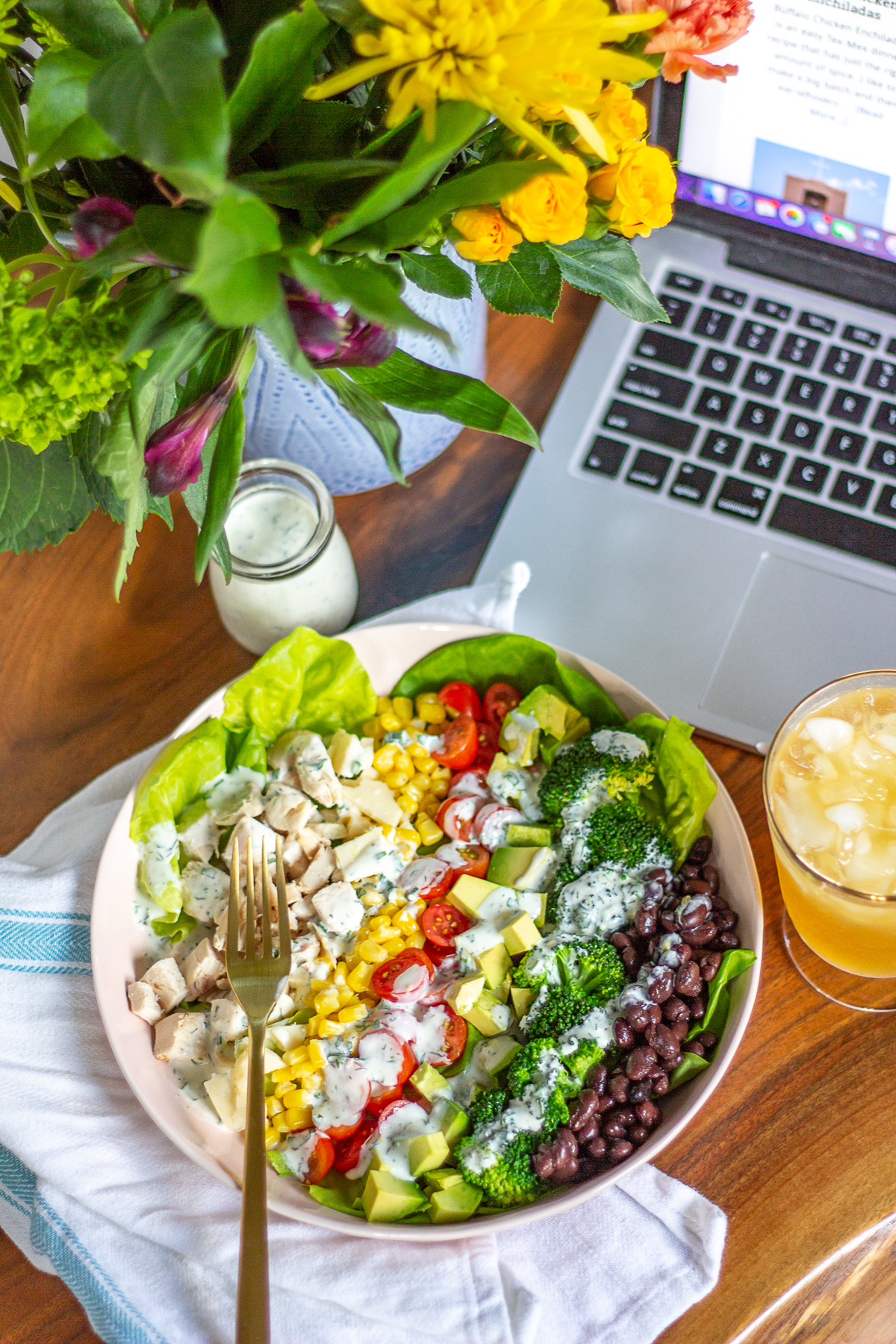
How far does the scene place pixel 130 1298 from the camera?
3.39 feet

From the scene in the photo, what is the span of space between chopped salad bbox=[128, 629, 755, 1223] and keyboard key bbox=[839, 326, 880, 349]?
531 millimetres

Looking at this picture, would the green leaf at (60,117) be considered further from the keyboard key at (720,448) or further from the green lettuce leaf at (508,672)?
the keyboard key at (720,448)

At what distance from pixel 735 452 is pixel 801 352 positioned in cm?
15

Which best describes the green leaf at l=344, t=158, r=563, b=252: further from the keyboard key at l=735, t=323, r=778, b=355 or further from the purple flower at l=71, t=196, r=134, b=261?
the keyboard key at l=735, t=323, r=778, b=355

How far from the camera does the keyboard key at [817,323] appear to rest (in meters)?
1.28

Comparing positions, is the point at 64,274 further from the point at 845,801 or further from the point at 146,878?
the point at 845,801

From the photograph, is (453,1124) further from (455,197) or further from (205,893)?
(455,197)

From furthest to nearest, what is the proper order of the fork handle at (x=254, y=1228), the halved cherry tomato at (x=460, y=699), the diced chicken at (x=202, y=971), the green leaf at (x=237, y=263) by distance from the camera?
1. the halved cherry tomato at (x=460, y=699)
2. the diced chicken at (x=202, y=971)
3. the fork handle at (x=254, y=1228)
4. the green leaf at (x=237, y=263)

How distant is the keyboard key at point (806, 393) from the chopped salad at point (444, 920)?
43 centimetres

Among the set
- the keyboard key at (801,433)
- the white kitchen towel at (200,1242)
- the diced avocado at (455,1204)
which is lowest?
the white kitchen towel at (200,1242)

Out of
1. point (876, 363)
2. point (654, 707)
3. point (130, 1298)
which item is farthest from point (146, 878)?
point (876, 363)

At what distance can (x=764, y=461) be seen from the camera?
1.25 metres

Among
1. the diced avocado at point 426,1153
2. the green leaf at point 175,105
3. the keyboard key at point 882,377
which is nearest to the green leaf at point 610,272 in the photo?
the green leaf at point 175,105

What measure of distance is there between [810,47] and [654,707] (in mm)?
664
